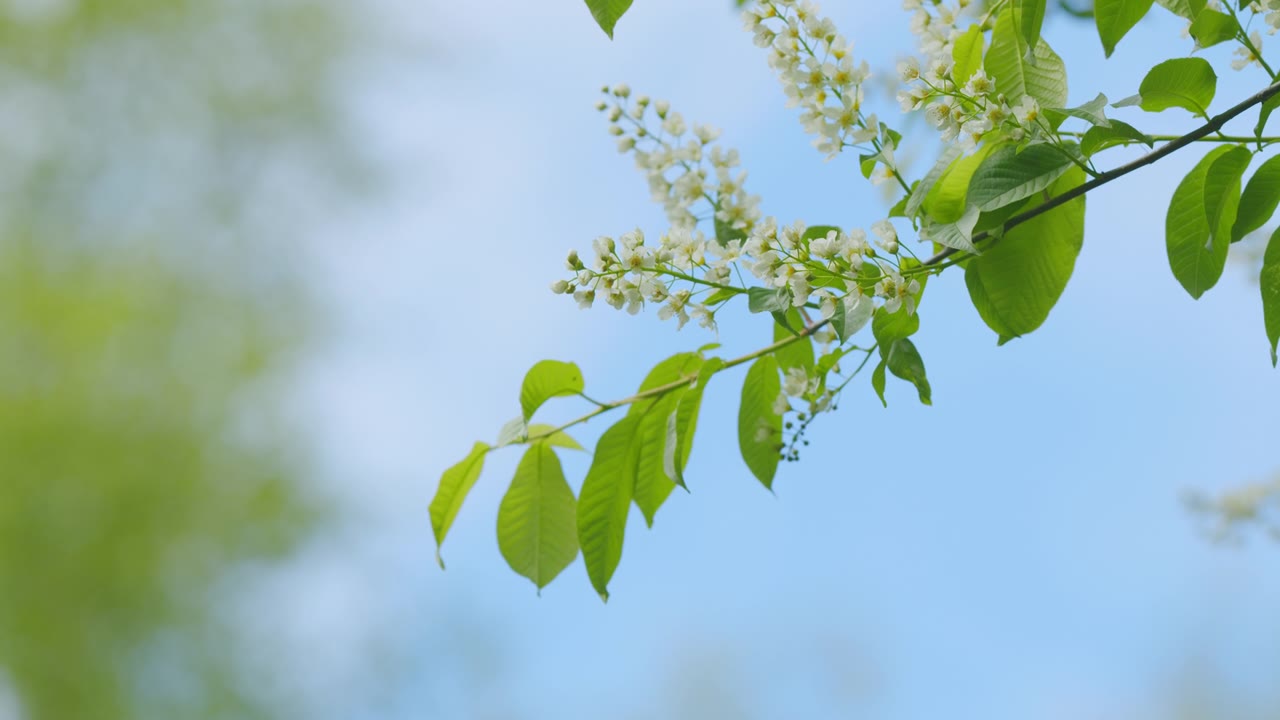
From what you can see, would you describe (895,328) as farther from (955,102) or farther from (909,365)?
Result: (955,102)

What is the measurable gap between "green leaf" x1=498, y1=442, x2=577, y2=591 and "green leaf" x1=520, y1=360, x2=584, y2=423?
0.22 ft

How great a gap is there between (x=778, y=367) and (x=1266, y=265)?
349 mm

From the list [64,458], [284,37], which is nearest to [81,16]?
[284,37]

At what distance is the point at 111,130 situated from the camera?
22.2 feet

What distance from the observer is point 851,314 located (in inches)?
25.5

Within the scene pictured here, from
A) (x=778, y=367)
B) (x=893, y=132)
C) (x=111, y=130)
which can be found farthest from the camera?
(x=111, y=130)

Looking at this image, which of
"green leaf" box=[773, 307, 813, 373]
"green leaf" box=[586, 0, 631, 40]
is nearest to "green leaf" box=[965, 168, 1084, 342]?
"green leaf" box=[773, 307, 813, 373]

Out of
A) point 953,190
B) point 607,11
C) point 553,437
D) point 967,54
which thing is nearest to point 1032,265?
point 953,190

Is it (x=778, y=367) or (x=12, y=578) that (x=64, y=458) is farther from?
(x=778, y=367)

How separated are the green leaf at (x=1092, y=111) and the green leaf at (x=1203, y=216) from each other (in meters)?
0.11

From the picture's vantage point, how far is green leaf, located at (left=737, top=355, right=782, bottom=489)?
0.81 meters

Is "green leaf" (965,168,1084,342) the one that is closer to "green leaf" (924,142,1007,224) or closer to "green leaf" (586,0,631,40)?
"green leaf" (924,142,1007,224)

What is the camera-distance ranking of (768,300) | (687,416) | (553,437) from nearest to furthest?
(768,300) < (687,416) < (553,437)

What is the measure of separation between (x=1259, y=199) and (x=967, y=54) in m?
0.22
